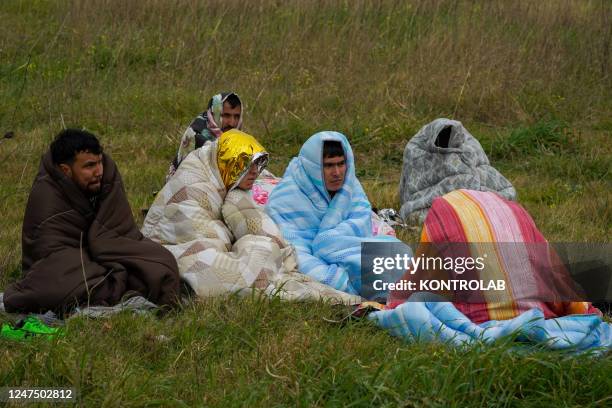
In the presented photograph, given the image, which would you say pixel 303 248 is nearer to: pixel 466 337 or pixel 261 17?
pixel 466 337

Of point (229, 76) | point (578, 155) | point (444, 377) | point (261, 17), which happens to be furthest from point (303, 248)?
point (261, 17)

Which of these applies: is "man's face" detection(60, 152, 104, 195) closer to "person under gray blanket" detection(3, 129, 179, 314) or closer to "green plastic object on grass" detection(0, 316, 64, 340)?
"person under gray blanket" detection(3, 129, 179, 314)

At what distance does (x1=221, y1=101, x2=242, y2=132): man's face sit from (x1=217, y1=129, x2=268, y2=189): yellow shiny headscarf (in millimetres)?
1996

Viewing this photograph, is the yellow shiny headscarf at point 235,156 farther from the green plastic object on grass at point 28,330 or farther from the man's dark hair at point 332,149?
the green plastic object on grass at point 28,330

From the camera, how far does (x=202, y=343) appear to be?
14.5 ft

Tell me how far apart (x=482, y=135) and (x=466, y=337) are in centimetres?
525

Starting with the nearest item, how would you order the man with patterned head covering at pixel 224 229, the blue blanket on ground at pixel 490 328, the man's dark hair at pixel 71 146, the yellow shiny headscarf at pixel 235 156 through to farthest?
1. the blue blanket on ground at pixel 490 328
2. the man's dark hair at pixel 71 146
3. the man with patterned head covering at pixel 224 229
4. the yellow shiny headscarf at pixel 235 156

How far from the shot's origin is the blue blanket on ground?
4.27 metres

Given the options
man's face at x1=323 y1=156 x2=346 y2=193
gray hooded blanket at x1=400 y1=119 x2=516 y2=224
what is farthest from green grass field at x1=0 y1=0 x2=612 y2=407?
man's face at x1=323 y1=156 x2=346 y2=193

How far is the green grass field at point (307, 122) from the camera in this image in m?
3.97

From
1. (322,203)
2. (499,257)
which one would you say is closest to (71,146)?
(322,203)

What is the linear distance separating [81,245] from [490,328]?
2070 mm

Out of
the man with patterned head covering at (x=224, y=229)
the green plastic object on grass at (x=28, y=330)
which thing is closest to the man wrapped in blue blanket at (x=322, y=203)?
Answer: the man with patterned head covering at (x=224, y=229)

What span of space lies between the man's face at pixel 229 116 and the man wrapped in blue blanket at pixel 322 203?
67.1 inches
